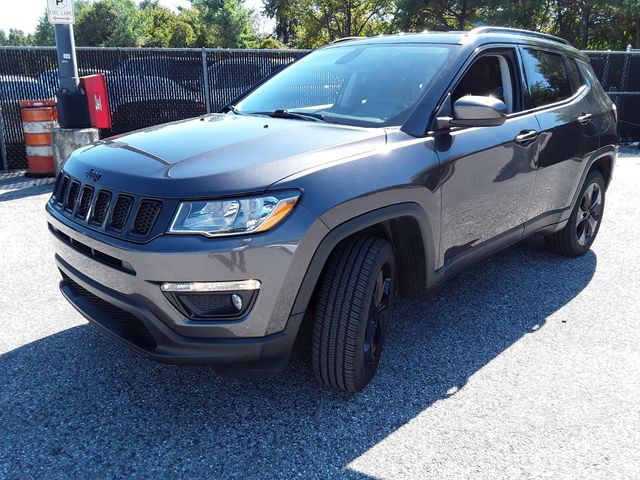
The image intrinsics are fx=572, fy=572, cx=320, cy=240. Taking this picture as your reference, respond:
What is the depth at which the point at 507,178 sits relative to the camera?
3.50m

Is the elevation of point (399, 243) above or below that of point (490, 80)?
below

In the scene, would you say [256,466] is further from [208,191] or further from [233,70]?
[233,70]

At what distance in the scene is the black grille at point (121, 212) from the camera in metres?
2.37

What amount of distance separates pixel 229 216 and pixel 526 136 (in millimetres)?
2248

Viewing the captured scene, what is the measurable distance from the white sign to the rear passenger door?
6193 mm

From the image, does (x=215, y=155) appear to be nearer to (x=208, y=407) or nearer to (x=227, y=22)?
(x=208, y=407)

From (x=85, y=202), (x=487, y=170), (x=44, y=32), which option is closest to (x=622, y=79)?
(x=487, y=170)

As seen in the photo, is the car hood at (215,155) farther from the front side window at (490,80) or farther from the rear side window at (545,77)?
the rear side window at (545,77)

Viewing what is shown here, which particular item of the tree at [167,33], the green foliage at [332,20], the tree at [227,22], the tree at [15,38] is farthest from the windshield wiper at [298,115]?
the tree at [15,38]

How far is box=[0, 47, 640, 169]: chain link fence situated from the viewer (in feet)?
28.7

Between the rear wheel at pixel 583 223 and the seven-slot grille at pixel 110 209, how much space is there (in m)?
3.52

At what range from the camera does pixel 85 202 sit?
2650 mm

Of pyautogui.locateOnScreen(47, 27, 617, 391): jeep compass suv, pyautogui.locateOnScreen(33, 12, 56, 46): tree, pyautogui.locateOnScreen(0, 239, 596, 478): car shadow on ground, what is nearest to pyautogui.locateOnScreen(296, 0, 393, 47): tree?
pyautogui.locateOnScreen(47, 27, 617, 391): jeep compass suv

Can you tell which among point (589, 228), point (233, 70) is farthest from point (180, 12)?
point (589, 228)
